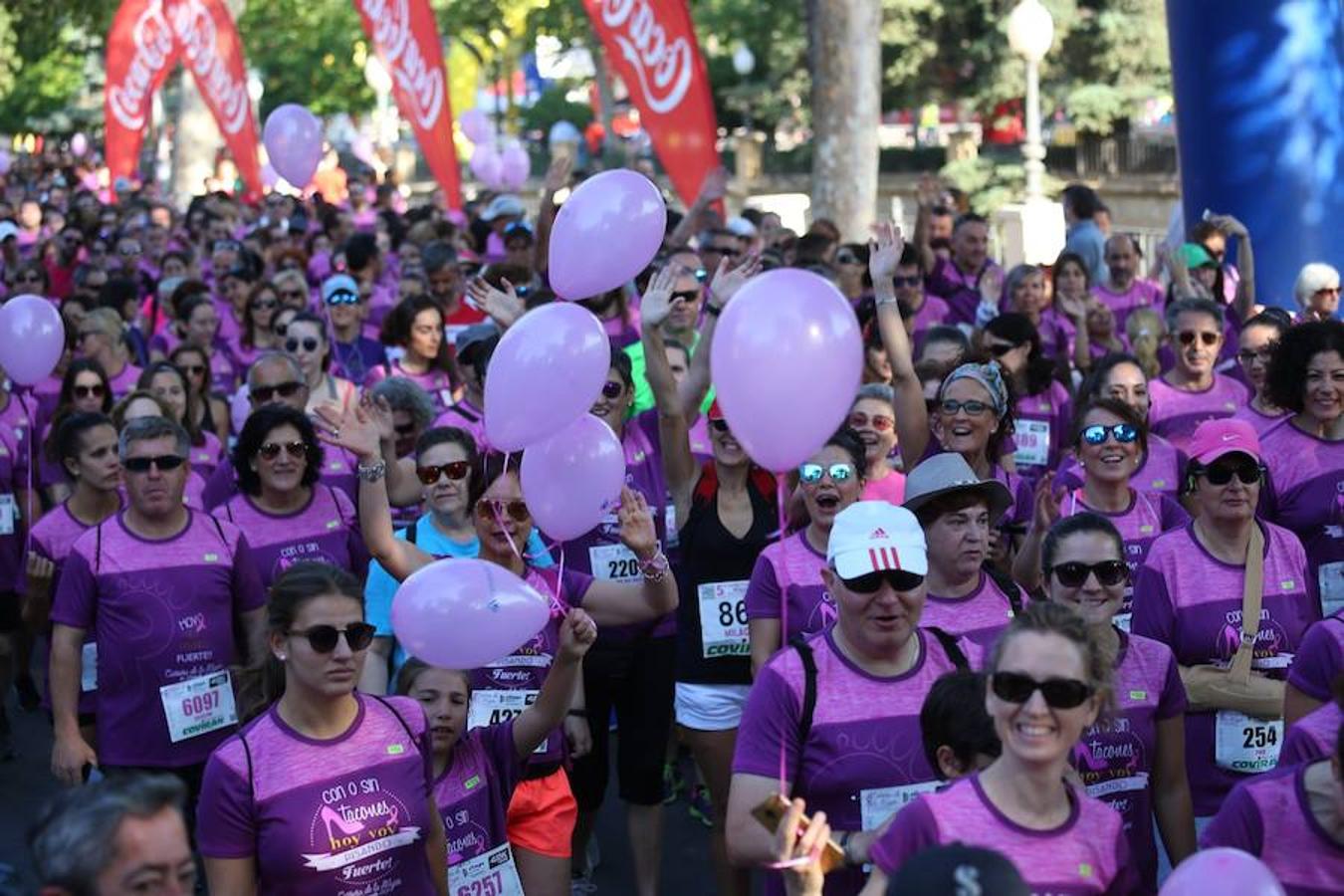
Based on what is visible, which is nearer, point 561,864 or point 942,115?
point 561,864

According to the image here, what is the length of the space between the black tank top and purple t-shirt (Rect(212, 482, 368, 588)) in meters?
1.20

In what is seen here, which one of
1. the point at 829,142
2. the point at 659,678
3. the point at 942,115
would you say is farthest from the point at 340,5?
the point at 659,678

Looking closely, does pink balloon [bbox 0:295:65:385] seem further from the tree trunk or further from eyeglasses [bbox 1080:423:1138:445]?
the tree trunk

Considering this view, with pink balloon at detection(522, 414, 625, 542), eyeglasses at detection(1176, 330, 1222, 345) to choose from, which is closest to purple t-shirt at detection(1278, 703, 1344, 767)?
pink balloon at detection(522, 414, 625, 542)

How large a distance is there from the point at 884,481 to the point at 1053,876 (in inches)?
136

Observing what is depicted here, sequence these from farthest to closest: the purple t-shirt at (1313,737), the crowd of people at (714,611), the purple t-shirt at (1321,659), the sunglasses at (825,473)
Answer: the sunglasses at (825,473), the purple t-shirt at (1321,659), the purple t-shirt at (1313,737), the crowd of people at (714,611)

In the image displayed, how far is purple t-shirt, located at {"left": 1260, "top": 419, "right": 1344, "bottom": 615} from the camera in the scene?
22.9 ft

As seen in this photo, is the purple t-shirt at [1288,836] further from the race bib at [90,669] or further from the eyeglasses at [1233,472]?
the race bib at [90,669]

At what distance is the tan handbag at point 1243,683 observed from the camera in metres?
5.82

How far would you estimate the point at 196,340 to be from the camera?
12.2 m

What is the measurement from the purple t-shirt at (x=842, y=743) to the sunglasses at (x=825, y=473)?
66.5 inches

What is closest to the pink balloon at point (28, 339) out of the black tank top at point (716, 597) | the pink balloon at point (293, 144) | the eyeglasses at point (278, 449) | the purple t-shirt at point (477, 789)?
the eyeglasses at point (278, 449)

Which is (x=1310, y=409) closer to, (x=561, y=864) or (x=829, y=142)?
(x=561, y=864)

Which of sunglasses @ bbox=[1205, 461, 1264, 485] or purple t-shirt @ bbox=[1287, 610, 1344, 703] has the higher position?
sunglasses @ bbox=[1205, 461, 1264, 485]
